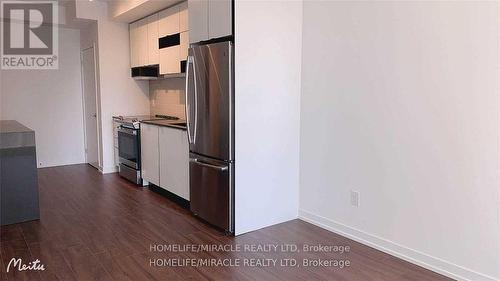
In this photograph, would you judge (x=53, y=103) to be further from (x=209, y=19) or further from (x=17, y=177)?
(x=209, y=19)

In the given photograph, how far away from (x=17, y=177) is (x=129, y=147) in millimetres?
1728

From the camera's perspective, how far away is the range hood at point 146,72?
213 inches

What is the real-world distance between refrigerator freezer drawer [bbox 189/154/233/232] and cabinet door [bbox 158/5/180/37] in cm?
187

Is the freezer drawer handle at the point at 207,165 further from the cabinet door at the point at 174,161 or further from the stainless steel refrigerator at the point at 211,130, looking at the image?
the cabinet door at the point at 174,161

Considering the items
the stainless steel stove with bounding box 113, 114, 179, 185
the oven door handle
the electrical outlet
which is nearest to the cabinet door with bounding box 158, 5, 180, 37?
the stainless steel stove with bounding box 113, 114, 179, 185

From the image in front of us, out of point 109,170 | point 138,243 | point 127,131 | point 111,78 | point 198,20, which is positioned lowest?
point 138,243

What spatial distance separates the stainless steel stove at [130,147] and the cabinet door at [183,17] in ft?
4.56

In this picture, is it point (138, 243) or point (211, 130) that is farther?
point (211, 130)

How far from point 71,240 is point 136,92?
11.0 ft

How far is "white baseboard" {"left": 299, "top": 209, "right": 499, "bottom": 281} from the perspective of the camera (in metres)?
2.53

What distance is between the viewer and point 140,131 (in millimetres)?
5094

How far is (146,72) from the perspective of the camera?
5586 mm

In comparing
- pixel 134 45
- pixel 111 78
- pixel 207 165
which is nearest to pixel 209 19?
pixel 207 165

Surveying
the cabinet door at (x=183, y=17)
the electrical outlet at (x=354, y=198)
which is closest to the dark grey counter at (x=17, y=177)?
the cabinet door at (x=183, y=17)
